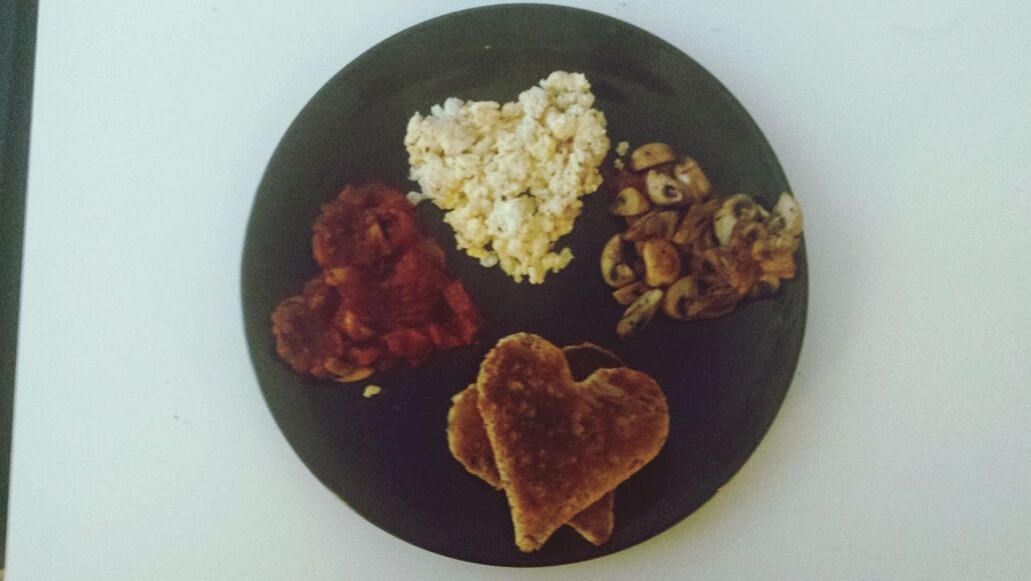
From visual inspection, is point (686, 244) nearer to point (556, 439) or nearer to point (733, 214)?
point (733, 214)

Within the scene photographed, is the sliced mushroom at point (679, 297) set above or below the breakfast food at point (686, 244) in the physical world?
below

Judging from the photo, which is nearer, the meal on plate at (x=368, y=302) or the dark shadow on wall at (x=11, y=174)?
the meal on plate at (x=368, y=302)

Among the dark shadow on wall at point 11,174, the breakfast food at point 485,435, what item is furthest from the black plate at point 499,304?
the dark shadow on wall at point 11,174

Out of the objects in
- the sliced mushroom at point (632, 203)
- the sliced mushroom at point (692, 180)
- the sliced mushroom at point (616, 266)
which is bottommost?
the sliced mushroom at point (616, 266)

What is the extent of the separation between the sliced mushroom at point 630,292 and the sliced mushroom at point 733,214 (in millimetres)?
109

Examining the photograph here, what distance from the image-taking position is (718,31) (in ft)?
3.41

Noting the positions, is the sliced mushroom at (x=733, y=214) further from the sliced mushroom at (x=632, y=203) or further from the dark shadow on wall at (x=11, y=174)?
the dark shadow on wall at (x=11, y=174)

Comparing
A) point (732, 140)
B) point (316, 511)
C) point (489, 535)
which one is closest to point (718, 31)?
point (732, 140)

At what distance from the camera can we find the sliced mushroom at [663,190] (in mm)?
942

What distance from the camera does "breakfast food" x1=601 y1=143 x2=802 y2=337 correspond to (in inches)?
36.6

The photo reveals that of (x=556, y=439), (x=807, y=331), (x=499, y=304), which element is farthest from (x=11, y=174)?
(x=807, y=331)

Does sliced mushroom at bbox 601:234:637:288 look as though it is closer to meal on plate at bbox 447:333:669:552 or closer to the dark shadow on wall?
meal on plate at bbox 447:333:669:552

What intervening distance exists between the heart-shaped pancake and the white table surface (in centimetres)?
12

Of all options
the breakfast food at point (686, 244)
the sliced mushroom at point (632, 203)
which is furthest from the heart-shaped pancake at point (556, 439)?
the sliced mushroom at point (632, 203)
